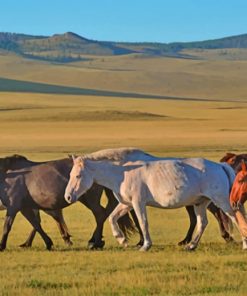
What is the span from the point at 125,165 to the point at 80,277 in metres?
3.26

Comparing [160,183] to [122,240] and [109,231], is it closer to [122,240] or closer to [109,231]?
[122,240]

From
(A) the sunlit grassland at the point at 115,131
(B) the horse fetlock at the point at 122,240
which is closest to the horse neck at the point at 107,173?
(B) the horse fetlock at the point at 122,240

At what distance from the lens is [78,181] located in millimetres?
12242

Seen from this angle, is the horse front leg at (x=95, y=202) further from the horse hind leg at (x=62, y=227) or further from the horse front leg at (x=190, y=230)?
the horse front leg at (x=190, y=230)

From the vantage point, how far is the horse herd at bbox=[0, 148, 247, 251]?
12102 mm

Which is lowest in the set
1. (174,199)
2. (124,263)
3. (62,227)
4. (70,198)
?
(62,227)

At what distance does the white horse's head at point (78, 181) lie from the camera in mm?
12188

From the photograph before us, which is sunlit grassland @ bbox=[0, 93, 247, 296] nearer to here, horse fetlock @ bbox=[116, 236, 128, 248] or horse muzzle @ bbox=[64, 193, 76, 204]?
horse fetlock @ bbox=[116, 236, 128, 248]

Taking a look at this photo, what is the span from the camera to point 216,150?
141 ft

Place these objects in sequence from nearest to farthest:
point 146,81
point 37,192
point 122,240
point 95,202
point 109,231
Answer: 1. point 122,240
2. point 37,192
3. point 95,202
4. point 109,231
5. point 146,81

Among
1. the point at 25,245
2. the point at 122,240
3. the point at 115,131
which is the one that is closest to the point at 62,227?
the point at 25,245

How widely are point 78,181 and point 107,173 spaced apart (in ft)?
1.69

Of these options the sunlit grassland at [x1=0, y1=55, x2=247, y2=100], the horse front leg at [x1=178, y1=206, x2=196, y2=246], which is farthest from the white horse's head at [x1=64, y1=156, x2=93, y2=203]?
→ the sunlit grassland at [x1=0, y1=55, x2=247, y2=100]

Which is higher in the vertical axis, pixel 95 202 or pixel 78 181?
pixel 78 181
